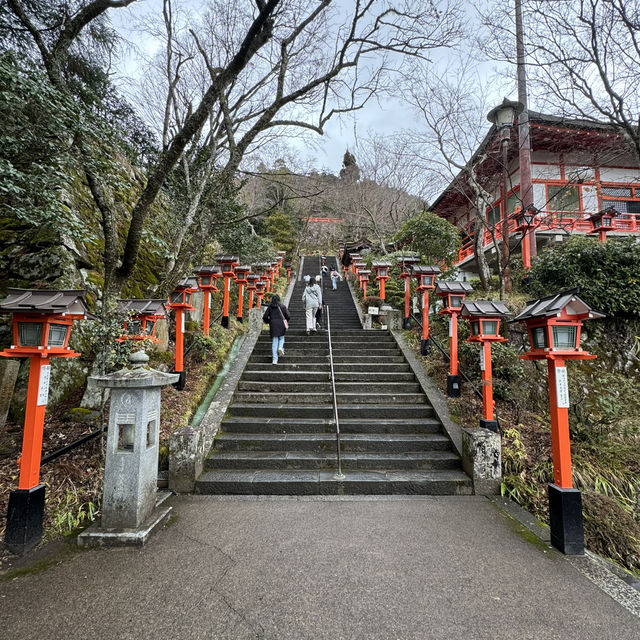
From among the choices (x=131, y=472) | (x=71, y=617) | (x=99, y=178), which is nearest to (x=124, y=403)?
(x=131, y=472)

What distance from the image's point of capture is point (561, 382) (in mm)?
3219

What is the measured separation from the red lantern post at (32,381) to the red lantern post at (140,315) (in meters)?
1.52

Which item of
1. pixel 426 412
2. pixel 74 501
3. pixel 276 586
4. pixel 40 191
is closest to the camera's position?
pixel 276 586

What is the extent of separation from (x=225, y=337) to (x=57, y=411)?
3.36m

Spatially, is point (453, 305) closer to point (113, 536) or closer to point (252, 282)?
point (113, 536)

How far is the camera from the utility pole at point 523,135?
6901 millimetres

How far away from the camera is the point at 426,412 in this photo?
5.53m

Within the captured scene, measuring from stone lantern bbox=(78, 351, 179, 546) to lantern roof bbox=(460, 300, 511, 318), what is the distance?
4567 millimetres

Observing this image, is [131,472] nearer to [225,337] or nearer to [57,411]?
[57,411]

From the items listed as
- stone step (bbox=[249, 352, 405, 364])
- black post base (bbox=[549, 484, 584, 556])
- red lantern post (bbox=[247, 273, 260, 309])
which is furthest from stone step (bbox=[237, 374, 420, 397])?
red lantern post (bbox=[247, 273, 260, 309])

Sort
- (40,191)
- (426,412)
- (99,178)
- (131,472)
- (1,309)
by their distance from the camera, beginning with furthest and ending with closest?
1. (426,412)
2. (99,178)
3. (40,191)
4. (131,472)
5. (1,309)

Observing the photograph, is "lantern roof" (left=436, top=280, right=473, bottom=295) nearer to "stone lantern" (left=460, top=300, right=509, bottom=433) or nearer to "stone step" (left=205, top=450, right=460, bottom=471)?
"stone lantern" (left=460, top=300, right=509, bottom=433)

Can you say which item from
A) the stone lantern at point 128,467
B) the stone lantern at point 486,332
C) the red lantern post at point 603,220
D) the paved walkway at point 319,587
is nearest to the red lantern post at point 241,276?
the stone lantern at point 486,332

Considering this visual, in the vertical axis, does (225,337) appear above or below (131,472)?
above
